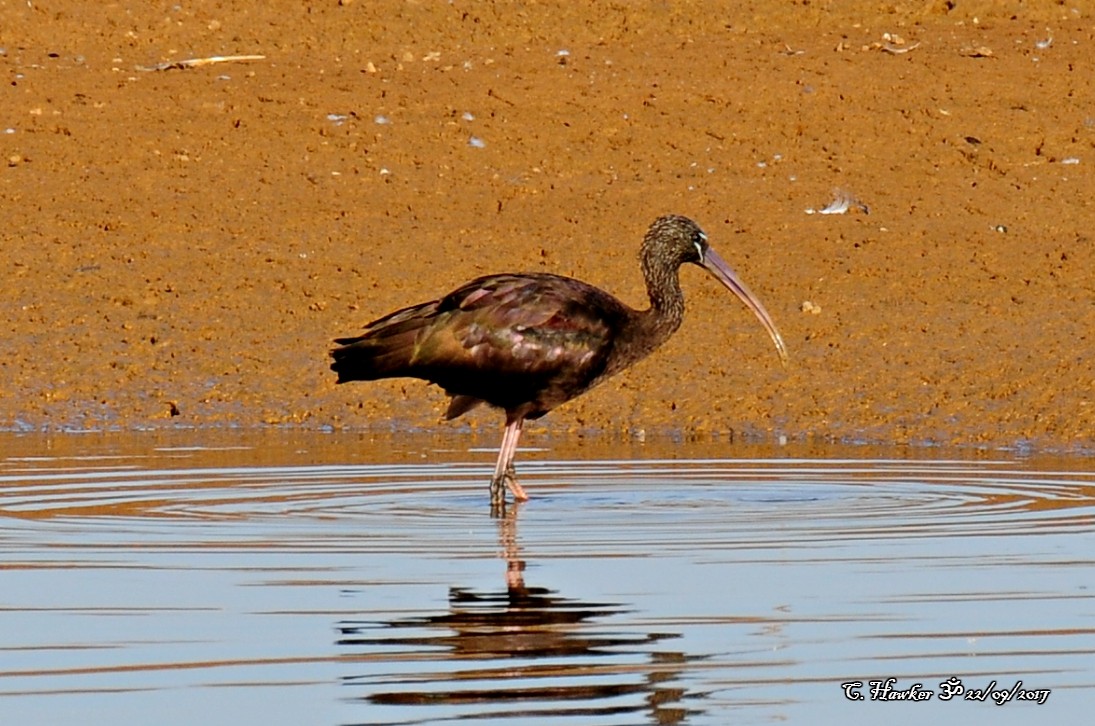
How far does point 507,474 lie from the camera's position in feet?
36.6

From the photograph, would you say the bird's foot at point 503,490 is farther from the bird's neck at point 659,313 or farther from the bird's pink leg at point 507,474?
the bird's neck at point 659,313

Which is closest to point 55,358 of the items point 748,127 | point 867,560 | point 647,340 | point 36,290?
point 36,290

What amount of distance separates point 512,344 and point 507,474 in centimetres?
60

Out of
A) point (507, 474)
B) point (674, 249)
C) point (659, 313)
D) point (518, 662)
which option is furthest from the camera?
point (674, 249)

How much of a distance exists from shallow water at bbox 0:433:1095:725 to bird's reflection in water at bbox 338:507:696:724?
1 centimetres

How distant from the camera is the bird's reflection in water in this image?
244 inches

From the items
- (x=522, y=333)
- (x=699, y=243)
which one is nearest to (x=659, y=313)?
(x=699, y=243)

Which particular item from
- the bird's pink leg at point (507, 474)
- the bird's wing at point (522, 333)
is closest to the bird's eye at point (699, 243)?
the bird's wing at point (522, 333)

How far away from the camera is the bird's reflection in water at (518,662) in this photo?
6.19 m

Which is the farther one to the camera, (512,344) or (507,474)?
(512,344)

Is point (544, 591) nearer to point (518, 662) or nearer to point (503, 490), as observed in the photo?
point (518, 662)

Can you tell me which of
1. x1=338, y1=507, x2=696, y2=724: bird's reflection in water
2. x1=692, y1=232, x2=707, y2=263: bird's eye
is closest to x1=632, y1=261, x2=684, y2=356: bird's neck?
x1=692, y1=232, x2=707, y2=263: bird's eye

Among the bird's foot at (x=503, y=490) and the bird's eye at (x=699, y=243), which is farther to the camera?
the bird's eye at (x=699, y=243)

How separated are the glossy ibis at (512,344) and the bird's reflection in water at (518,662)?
3405 millimetres
